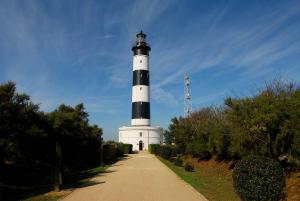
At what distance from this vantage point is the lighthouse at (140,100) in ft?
189

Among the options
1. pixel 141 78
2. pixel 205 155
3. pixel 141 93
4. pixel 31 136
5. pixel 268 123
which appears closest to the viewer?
pixel 31 136

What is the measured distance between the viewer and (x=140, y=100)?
57.5 metres

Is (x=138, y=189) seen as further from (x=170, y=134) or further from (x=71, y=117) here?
(x=170, y=134)

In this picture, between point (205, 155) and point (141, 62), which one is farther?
point (141, 62)

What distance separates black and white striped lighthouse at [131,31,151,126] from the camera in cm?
5747

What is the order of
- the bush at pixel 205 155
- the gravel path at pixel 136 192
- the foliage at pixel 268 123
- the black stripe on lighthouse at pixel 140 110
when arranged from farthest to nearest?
the black stripe on lighthouse at pixel 140 110, the bush at pixel 205 155, the foliage at pixel 268 123, the gravel path at pixel 136 192

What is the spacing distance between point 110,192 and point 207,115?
22653 mm

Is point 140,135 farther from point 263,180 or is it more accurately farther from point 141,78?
point 263,180

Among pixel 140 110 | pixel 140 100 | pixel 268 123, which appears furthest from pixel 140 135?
pixel 268 123

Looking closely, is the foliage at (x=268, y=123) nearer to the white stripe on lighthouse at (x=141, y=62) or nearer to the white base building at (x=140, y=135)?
the white stripe on lighthouse at (x=141, y=62)

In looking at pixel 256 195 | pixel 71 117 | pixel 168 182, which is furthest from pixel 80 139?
pixel 256 195

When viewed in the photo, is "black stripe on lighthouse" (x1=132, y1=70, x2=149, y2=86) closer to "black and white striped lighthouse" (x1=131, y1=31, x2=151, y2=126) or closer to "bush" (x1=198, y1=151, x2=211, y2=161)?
"black and white striped lighthouse" (x1=131, y1=31, x2=151, y2=126)

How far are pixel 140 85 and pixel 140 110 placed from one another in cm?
416

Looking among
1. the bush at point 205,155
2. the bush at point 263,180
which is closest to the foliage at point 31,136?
the bush at point 263,180
